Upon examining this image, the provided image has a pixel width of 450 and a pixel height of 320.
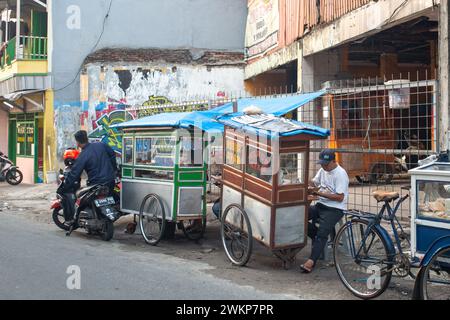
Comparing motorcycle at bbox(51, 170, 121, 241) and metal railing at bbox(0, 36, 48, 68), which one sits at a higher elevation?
metal railing at bbox(0, 36, 48, 68)

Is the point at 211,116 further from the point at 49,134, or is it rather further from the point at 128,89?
the point at 49,134

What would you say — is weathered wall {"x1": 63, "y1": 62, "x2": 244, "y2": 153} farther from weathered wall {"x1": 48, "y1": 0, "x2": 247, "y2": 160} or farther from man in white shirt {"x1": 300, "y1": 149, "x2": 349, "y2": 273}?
man in white shirt {"x1": 300, "y1": 149, "x2": 349, "y2": 273}

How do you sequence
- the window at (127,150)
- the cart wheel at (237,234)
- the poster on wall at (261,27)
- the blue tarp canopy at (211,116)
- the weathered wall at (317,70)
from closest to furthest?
the cart wheel at (237,234), the blue tarp canopy at (211,116), the window at (127,150), the weathered wall at (317,70), the poster on wall at (261,27)

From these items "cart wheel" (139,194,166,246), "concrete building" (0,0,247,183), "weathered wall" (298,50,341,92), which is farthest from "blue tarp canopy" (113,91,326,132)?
"concrete building" (0,0,247,183)

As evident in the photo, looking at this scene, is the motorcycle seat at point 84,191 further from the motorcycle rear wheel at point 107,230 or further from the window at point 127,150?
the window at point 127,150

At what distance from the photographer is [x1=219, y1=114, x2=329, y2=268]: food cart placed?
6.55 meters

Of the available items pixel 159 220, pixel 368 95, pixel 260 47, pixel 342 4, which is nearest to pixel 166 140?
pixel 159 220

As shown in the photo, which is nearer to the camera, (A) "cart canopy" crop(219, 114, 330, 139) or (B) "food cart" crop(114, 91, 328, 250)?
(A) "cart canopy" crop(219, 114, 330, 139)

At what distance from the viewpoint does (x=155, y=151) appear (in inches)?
341

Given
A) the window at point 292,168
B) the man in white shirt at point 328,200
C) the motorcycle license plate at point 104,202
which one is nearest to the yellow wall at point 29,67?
the motorcycle license plate at point 104,202

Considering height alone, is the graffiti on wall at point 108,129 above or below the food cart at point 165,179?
above

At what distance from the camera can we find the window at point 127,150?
9172 millimetres

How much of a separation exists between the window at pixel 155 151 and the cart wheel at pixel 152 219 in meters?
0.56

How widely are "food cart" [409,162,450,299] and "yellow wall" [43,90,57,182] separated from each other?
47.1 feet
